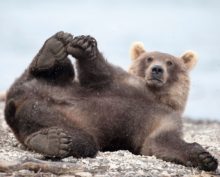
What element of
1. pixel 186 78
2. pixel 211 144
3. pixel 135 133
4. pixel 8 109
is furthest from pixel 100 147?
pixel 211 144

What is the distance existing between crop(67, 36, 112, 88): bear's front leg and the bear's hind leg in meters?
0.90

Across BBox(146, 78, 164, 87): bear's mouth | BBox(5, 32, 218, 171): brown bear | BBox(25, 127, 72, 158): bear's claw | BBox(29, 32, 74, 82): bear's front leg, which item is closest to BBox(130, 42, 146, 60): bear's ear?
BBox(146, 78, 164, 87): bear's mouth

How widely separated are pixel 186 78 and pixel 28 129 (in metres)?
2.62

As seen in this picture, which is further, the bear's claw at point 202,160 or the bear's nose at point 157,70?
the bear's nose at point 157,70

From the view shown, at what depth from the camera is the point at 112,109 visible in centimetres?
891

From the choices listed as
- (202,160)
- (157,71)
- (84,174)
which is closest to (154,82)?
(157,71)

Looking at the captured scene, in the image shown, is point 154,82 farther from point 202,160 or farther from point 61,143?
point 61,143

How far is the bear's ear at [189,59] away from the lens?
10.7 m

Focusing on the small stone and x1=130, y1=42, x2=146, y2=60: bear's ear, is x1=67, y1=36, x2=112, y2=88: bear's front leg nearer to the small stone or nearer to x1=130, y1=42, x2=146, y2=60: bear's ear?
x1=130, y1=42, x2=146, y2=60: bear's ear

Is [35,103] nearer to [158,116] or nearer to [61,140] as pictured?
[61,140]

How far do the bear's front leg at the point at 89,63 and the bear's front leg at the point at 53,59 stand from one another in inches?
4.1

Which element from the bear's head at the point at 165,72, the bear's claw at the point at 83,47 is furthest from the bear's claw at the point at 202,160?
the bear's claw at the point at 83,47

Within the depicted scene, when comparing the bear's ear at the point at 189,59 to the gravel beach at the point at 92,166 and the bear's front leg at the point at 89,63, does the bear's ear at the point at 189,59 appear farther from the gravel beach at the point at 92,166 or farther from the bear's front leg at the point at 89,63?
the gravel beach at the point at 92,166

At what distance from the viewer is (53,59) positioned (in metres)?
8.57
